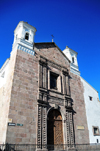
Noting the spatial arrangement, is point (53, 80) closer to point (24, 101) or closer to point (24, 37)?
point (24, 101)

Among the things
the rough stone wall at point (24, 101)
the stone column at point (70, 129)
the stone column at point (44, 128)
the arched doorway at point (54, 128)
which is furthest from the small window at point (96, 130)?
the rough stone wall at point (24, 101)

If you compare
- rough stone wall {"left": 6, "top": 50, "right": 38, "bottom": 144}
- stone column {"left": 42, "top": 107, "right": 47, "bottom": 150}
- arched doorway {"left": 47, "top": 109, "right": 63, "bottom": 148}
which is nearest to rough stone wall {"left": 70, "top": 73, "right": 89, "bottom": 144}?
arched doorway {"left": 47, "top": 109, "right": 63, "bottom": 148}

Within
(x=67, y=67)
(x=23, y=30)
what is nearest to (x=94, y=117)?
(x=67, y=67)

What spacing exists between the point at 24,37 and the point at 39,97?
5947mm

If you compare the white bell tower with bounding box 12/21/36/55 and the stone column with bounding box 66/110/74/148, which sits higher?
the white bell tower with bounding box 12/21/36/55

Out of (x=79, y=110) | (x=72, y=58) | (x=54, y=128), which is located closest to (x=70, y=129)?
(x=54, y=128)

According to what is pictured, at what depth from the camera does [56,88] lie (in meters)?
13.4

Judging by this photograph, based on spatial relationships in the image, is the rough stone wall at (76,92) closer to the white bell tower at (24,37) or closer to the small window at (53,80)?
the white bell tower at (24,37)

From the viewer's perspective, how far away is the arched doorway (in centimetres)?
1079

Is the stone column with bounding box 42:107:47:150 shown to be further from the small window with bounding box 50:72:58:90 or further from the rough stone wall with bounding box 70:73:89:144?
the rough stone wall with bounding box 70:73:89:144

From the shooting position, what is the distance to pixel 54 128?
446 inches

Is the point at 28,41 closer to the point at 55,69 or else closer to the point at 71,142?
the point at 55,69

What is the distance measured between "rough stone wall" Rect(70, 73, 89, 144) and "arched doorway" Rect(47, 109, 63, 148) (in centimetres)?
185

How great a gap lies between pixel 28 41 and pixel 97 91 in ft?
36.7
